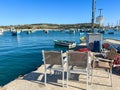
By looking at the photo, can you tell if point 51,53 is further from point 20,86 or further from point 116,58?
point 116,58

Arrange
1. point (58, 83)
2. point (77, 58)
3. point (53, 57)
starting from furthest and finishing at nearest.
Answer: point (58, 83), point (53, 57), point (77, 58)

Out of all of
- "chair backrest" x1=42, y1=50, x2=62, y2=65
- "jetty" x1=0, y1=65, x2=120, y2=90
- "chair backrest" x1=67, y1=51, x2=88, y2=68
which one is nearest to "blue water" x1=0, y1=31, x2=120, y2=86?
"jetty" x1=0, y1=65, x2=120, y2=90

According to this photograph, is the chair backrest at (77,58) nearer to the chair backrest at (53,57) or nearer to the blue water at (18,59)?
the chair backrest at (53,57)

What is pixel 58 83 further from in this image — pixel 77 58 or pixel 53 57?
pixel 77 58

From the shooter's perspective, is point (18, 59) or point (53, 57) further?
point (18, 59)

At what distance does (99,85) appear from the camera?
7203 mm

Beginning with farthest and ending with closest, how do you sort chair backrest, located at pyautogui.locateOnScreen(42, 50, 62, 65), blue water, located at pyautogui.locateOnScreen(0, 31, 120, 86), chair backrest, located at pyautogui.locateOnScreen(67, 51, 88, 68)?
1. blue water, located at pyautogui.locateOnScreen(0, 31, 120, 86)
2. chair backrest, located at pyautogui.locateOnScreen(42, 50, 62, 65)
3. chair backrest, located at pyautogui.locateOnScreen(67, 51, 88, 68)

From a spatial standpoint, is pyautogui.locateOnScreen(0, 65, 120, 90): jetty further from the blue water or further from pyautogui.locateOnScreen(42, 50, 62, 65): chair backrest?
the blue water

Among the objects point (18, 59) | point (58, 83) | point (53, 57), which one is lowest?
point (18, 59)

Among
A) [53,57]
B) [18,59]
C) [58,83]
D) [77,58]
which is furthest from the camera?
[18,59]

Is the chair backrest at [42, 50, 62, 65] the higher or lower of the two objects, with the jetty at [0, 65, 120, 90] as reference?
higher

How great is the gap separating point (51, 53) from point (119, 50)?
8.56 metres

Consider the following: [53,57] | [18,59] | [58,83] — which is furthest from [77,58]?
[18,59]

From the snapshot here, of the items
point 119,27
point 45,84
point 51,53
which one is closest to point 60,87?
point 45,84
